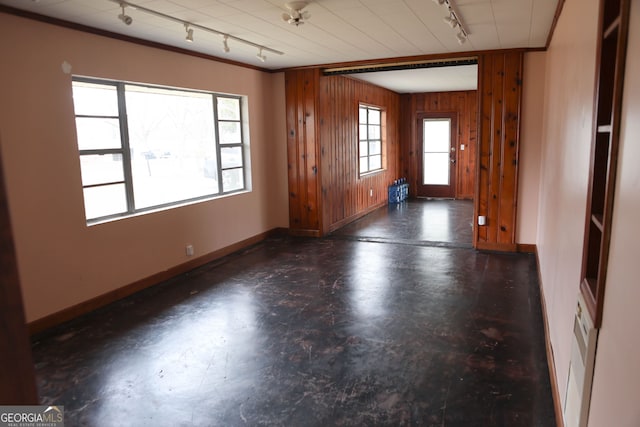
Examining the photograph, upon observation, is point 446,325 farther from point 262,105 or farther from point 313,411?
point 262,105

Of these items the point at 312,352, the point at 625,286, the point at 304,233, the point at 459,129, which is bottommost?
the point at 312,352

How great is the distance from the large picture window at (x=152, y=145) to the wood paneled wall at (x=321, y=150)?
35.1 inches

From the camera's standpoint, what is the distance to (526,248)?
5789 millimetres

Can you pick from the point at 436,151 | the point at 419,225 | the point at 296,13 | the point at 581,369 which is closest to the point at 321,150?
the point at 419,225

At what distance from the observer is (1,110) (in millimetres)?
3354

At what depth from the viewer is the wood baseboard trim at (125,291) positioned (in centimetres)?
371

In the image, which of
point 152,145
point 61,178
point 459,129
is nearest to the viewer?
point 61,178

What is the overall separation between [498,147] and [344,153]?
2738mm

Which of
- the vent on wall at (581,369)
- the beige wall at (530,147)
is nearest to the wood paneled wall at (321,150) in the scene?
the beige wall at (530,147)

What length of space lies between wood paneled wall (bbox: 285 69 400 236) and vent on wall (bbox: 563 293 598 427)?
509 cm

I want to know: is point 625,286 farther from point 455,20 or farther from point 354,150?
point 354,150

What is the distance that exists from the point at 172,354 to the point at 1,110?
7.12 feet

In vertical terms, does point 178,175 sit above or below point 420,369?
above

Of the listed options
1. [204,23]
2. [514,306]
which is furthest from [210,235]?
[514,306]
